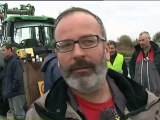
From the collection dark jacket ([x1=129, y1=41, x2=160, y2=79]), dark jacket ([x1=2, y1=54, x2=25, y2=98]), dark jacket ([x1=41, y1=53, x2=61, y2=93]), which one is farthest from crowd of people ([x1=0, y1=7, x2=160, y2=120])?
dark jacket ([x1=2, y1=54, x2=25, y2=98])

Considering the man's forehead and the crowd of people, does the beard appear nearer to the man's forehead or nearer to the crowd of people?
the crowd of people

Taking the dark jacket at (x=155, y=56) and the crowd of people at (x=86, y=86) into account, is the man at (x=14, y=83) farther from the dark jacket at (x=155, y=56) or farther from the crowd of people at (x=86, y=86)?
the crowd of people at (x=86, y=86)

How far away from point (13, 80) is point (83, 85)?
6666 mm

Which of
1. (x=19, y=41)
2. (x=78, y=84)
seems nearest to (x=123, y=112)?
(x=78, y=84)

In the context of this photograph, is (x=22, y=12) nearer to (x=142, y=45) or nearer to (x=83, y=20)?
(x=142, y=45)

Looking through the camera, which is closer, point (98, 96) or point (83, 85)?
point (83, 85)

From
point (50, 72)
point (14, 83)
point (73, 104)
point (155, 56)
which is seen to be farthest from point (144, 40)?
point (73, 104)

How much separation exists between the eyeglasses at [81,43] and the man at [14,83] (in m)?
6.55

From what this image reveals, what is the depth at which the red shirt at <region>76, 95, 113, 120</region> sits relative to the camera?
7.11 ft

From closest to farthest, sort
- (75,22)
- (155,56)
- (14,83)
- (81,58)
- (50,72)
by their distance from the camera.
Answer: (81,58)
(75,22)
(50,72)
(155,56)
(14,83)

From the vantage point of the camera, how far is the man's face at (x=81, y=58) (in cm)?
211

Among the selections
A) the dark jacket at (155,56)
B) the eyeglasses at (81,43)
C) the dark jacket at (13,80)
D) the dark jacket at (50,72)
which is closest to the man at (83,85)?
the eyeglasses at (81,43)

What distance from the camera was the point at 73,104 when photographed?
7.14 feet

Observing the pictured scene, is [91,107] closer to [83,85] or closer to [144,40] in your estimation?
[83,85]
